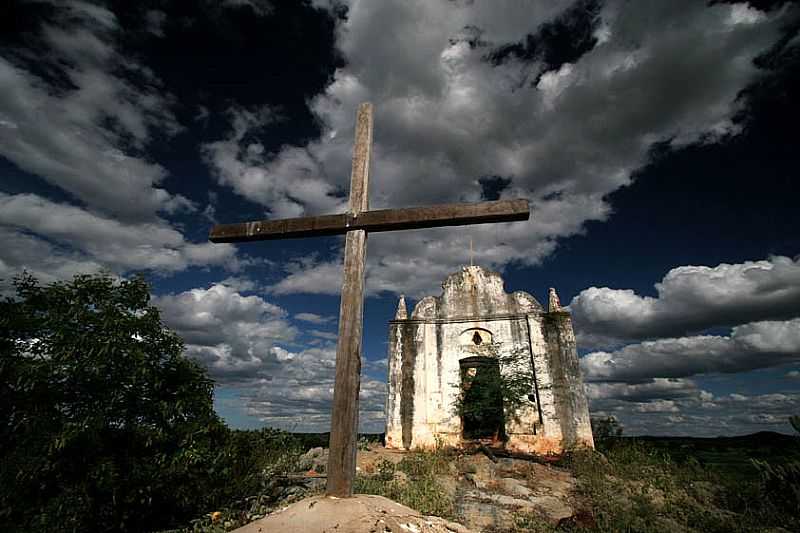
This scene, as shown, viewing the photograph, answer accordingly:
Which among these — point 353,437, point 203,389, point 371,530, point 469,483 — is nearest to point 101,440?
point 203,389

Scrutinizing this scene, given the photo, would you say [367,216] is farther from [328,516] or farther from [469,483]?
[469,483]

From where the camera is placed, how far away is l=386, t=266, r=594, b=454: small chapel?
13484 millimetres

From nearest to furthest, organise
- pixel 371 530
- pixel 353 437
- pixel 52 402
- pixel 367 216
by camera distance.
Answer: pixel 371 530 < pixel 353 437 < pixel 367 216 < pixel 52 402

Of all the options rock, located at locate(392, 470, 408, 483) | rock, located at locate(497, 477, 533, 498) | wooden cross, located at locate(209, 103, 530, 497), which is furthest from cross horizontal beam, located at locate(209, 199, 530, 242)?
rock, located at locate(497, 477, 533, 498)

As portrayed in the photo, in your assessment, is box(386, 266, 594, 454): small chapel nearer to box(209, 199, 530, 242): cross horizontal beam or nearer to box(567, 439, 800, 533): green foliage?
box(567, 439, 800, 533): green foliage

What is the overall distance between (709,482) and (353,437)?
11605 mm

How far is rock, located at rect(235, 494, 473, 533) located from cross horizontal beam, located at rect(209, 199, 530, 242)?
98.7 inches

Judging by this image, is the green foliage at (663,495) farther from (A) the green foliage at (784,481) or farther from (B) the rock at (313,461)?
(B) the rock at (313,461)

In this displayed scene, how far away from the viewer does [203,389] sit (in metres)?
6.82

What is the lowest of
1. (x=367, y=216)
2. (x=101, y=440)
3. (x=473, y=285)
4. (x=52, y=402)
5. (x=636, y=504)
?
(x=636, y=504)

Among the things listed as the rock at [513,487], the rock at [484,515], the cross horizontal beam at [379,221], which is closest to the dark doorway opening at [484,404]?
the rock at [513,487]

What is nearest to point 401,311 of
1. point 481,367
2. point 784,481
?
point 481,367

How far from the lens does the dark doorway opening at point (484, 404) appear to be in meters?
14.1

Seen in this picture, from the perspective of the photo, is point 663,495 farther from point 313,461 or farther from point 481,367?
point 313,461
